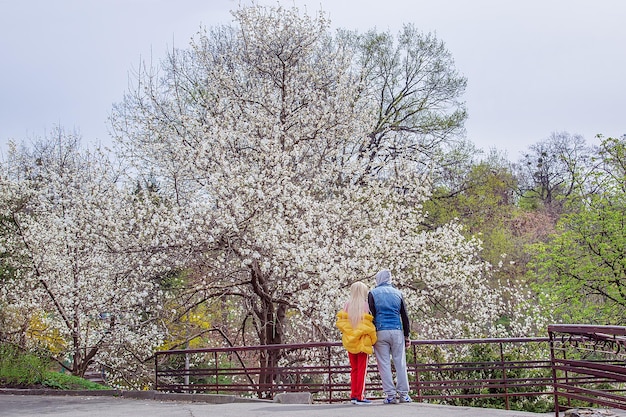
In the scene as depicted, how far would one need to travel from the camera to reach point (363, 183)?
21062mm

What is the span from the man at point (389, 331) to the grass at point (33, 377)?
32.0ft

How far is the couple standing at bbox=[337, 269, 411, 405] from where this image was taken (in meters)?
10.3

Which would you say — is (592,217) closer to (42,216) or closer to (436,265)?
(436,265)

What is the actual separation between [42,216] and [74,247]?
328 centimetres

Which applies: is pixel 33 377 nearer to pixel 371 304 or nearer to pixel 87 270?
pixel 87 270

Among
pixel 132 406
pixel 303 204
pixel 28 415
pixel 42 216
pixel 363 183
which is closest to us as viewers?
pixel 28 415

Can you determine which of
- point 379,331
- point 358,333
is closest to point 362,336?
point 358,333

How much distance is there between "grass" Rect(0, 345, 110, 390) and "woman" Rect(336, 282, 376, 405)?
367 inches

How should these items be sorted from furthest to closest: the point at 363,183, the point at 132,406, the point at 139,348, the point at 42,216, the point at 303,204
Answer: the point at 42,216
the point at 363,183
the point at 139,348
the point at 303,204
the point at 132,406

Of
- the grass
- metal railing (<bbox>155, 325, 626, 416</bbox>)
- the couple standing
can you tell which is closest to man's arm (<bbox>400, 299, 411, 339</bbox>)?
the couple standing

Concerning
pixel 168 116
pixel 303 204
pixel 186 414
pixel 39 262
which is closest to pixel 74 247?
pixel 39 262

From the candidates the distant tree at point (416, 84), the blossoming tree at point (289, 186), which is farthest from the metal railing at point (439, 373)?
the distant tree at point (416, 84)

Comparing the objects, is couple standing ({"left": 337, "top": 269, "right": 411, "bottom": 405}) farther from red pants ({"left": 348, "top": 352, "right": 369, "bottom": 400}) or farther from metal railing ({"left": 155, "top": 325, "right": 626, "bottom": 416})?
metal railing ({"left": 155, "top": 325, "right": 626, "bottom": 416})

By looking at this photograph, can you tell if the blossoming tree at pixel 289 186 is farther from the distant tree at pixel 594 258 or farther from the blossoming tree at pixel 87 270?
the distant tree at pixel 594 258
